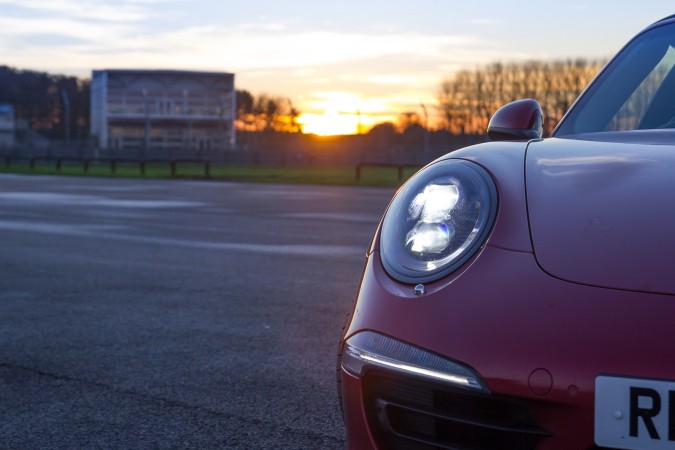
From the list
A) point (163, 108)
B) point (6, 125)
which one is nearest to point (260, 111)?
point (163, 108)

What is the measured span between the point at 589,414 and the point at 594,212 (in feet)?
1.65

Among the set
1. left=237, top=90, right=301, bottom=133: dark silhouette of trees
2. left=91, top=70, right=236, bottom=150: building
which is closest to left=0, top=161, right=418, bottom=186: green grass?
left=91, top=70, right=236, bottom=150: building

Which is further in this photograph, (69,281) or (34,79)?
(34,79)

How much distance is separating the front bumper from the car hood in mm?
51

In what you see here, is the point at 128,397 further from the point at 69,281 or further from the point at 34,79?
the point at 34,79

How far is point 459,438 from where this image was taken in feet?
6.28

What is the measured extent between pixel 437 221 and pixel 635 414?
2.17 ft

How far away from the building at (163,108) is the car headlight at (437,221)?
95512 mm

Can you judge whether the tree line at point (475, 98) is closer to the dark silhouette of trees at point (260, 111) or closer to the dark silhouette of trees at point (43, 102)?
the dark silhouette of trees at point (260, 111)

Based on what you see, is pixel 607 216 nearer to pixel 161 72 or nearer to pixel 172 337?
pixel 172 337

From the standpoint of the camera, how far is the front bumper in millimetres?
1785

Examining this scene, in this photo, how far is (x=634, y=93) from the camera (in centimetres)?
326

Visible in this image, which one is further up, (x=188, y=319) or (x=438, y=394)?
(x=438, y=394)

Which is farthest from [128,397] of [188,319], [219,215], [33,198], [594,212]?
[33,198]
